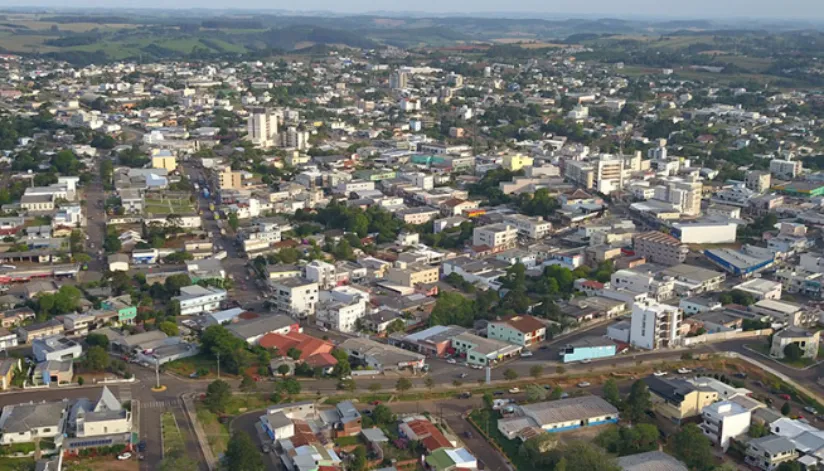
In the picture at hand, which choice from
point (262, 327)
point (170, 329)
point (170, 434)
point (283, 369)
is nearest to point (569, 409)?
point (283, 369)

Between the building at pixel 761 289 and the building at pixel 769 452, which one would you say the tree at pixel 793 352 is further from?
the building at pixel 769 452

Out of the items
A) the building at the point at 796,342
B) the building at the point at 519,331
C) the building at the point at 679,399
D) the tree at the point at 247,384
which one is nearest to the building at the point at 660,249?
the building at the point at 796,342

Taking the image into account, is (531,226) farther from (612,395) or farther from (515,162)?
(612,395)

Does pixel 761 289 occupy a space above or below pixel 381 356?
above

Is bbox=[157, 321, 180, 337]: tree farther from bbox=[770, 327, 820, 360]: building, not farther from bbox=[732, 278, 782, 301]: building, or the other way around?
bbox=[732, 278, 782, 301]: building

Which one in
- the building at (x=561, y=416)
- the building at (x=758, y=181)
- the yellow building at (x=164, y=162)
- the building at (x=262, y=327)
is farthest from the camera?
the yellow building at (x=164, y=162)

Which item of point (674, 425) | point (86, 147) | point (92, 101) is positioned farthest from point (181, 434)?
point (92, 101)

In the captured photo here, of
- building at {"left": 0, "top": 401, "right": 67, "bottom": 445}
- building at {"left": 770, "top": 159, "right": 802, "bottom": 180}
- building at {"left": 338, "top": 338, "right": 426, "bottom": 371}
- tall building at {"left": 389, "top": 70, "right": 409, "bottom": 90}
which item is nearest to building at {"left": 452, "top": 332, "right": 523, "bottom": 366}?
building at {"left": 338, "top": 338, "right": 426, "bottom": 371}
